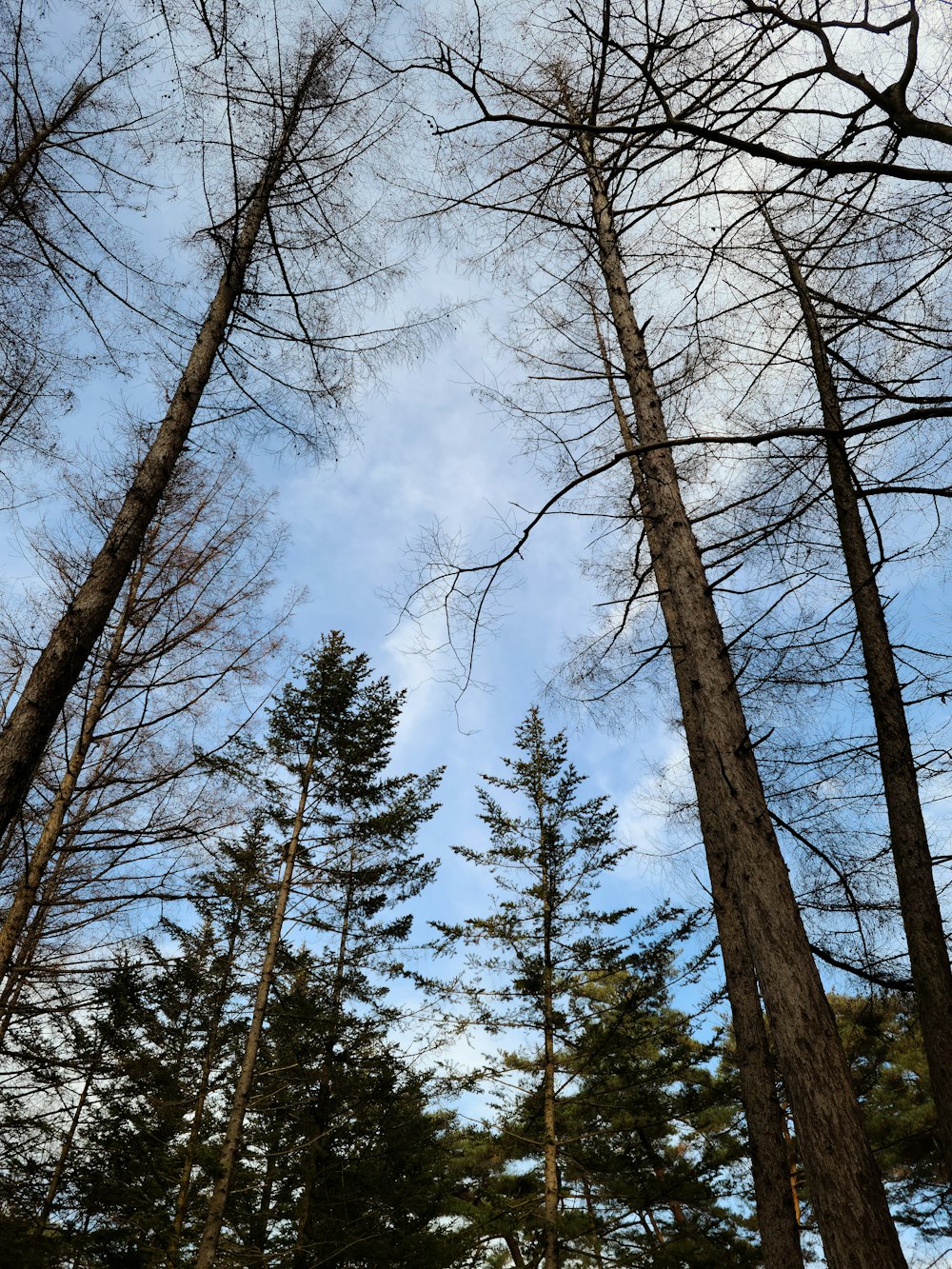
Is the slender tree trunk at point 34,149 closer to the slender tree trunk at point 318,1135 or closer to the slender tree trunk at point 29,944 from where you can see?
the slender tree trunk at point 29,944

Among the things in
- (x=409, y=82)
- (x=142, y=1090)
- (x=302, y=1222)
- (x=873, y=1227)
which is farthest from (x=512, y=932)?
(x=409, y=82)

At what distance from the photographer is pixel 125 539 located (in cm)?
399

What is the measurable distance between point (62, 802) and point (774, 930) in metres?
4.82

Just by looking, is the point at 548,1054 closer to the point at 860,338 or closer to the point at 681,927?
the point at 681,927

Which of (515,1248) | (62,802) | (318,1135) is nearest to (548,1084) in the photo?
(318,1135)

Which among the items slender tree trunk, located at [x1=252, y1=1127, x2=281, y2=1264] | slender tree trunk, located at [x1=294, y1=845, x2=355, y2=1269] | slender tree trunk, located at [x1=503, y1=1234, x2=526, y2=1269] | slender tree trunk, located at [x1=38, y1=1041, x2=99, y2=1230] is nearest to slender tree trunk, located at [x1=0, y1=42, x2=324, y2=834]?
slender tree trunk, located at [x1=38, y1=1041, x2=99, y2=1230]

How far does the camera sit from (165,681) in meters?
6.09

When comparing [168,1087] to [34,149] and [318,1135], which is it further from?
[34,149]

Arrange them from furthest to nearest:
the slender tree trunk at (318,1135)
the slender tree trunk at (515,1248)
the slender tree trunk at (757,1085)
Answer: the slender tree trunk at (515,1248)
the slender tree trunk at (318,1135)
the slender tree trunk at (757,1085)

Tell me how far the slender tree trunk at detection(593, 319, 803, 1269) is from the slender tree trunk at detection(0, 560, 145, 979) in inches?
174

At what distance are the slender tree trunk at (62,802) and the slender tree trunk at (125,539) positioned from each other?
185 cm

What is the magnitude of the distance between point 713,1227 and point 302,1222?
5833 millimetres

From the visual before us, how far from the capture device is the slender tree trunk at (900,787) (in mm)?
4590

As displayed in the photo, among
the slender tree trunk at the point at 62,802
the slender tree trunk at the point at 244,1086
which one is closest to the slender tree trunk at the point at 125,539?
the slender tree trunk at the point at 62,802
